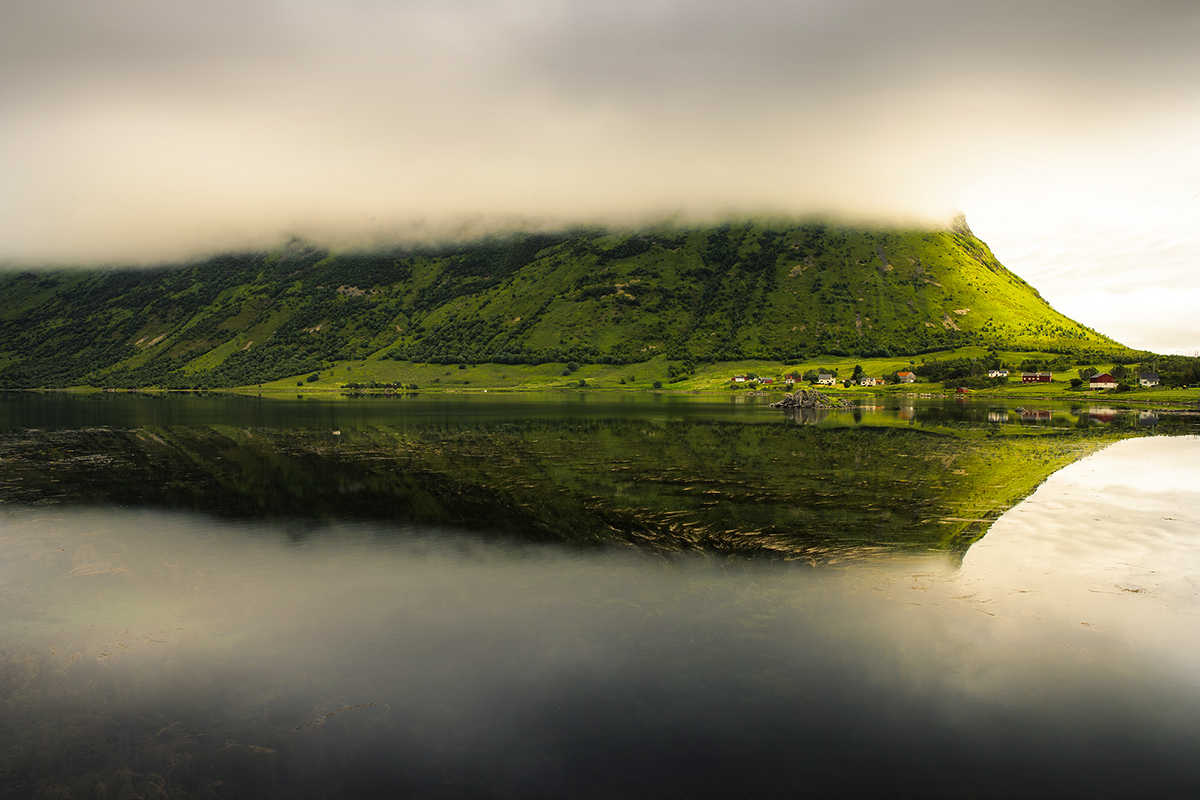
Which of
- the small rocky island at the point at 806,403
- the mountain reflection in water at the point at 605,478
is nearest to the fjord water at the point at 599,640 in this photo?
the mountain reflection in water at the point at 605,478

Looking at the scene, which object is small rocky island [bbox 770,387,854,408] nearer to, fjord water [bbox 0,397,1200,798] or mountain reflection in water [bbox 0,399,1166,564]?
mountain reflection in water [bbox 0,399,1166,564]

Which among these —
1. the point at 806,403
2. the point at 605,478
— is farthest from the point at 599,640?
the point at 806,403

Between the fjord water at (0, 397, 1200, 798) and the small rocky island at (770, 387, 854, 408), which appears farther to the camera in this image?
the small rocky island at (770, 387, 854, 408)

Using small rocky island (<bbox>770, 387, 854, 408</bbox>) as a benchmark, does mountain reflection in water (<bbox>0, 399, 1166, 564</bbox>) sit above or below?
below

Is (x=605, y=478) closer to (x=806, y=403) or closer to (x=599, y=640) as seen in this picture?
(x=599, y=640)

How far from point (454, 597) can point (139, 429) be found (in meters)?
75.8

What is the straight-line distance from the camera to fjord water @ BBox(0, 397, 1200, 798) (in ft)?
39.1

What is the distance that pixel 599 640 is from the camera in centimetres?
1684

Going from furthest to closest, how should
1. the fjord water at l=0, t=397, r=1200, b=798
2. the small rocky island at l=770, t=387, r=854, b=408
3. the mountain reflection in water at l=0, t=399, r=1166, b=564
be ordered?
the small rocky island at l=770, t=387, r=854, b=408 → the mountain reflection in water at l=0, t=399, r=1166, b=564 → the fjord water at l=0, t=397, r=1200, b=798

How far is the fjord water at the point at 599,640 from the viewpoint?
1191 centimetres

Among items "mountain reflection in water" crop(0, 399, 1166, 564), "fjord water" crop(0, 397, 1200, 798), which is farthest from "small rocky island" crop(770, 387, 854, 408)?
"fjord water" crop(0, 397, 1200, 798)

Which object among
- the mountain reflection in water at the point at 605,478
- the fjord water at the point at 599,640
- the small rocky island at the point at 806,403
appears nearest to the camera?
the fjord water at the point at 599,640

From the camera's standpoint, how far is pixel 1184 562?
23.9m

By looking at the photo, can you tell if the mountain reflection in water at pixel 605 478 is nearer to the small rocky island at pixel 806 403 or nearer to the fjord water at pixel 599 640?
the fjord water at pixel 599 640
